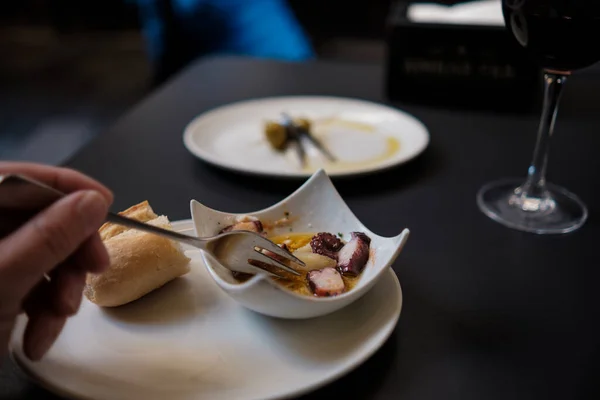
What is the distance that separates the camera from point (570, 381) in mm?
500

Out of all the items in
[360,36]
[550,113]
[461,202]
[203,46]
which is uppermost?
[550,113]

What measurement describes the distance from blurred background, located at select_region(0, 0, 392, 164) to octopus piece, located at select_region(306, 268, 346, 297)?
133 centimetres

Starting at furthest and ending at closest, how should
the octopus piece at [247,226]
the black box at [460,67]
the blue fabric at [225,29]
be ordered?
1. the blue fabric at [225,29]
2. the black box at [460,67]
3. the octopus piece at [247,226]

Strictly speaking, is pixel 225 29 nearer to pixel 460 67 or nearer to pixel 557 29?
pixel 460 67

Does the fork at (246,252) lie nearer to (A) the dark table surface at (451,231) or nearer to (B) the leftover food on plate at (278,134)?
(A) the dark table surface at (451,231)

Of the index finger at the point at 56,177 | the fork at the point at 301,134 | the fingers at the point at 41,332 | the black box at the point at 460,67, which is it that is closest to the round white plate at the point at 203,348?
the fingers at the point at 41,332

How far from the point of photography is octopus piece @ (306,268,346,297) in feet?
1.76

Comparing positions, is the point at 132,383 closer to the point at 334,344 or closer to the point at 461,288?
the point at 334,344

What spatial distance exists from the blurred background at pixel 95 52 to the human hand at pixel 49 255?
142 centimetres

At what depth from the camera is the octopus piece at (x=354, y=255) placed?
57 cm

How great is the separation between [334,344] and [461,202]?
0.38 meters

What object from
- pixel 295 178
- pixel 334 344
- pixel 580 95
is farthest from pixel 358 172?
pixel 580 95

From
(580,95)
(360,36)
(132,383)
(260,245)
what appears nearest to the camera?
(132,383)

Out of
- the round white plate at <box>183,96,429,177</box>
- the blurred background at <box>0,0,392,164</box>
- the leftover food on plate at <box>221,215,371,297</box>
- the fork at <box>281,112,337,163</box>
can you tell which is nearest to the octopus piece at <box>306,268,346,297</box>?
the leftover food on plate at <box>221,215,371,297</box>
